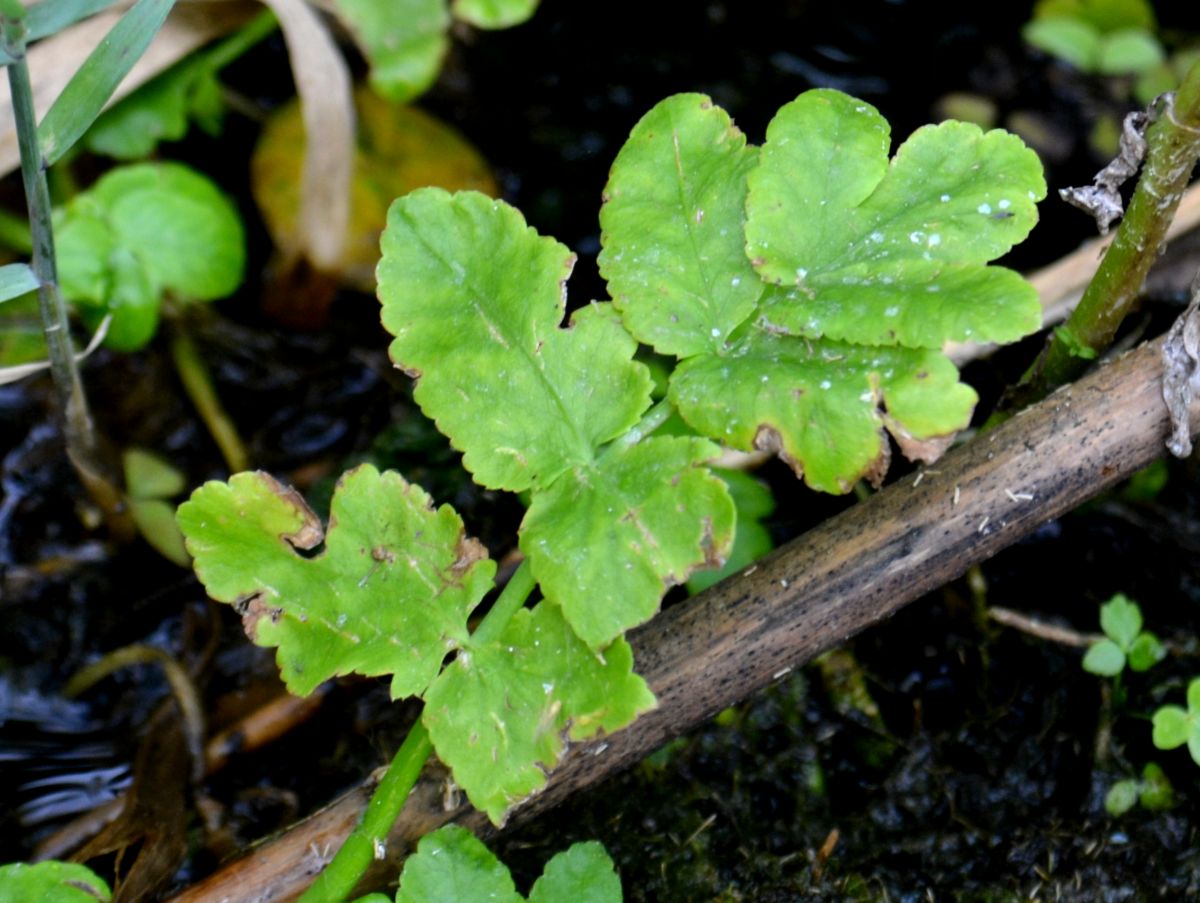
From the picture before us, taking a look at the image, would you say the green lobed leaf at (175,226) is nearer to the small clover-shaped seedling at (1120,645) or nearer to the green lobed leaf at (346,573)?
the green lobed leaf at (346,573)

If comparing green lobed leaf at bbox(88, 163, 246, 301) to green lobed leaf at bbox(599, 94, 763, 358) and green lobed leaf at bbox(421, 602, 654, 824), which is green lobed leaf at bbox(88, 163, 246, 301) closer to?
green lobed leaf at bbox(599, 94, 763, 358)

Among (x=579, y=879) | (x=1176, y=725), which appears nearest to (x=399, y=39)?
(x=579, y=879)

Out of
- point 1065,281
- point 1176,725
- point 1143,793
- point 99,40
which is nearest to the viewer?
point 1176,725

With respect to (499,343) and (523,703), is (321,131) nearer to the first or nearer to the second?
(499,343)

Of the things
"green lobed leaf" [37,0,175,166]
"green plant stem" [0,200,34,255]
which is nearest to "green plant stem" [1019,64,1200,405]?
"green lobed leaf" [37,0,175,166]

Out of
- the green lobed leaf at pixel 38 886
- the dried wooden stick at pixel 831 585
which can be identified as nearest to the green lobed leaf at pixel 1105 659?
the dried wooden stick at pixel 831 585

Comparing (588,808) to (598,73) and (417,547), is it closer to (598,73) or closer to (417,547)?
(417,547)
